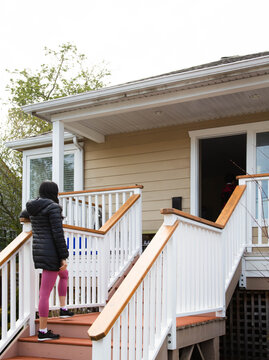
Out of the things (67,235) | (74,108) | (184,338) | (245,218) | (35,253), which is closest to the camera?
(184,338)

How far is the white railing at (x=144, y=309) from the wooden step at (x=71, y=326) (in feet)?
2.71

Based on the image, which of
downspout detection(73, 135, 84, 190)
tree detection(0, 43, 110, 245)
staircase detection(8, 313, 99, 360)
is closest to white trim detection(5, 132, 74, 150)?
downspout detection(73, 135, 84, 190)

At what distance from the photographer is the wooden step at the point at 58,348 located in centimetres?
443

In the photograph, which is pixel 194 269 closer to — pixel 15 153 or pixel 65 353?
pixel 65 353

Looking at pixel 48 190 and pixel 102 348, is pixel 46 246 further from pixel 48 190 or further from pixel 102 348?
pixel 102 348

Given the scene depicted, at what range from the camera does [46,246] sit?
4.73 metres

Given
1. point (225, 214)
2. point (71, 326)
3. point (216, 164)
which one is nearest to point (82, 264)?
point (71, 326)

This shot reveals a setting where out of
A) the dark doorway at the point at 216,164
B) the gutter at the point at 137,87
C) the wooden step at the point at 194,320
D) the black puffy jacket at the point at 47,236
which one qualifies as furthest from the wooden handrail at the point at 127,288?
the dark doorway at the point at 216,164

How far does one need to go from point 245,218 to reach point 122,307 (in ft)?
11.7

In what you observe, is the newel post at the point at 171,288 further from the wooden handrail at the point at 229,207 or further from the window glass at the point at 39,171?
the window glass at the point at 39,171

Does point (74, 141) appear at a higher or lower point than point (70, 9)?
lower

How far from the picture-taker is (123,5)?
23719 mm

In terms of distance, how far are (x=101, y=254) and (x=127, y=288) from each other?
243 centimetres

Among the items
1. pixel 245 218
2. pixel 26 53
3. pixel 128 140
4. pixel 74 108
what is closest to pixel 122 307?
pixel 245 218
